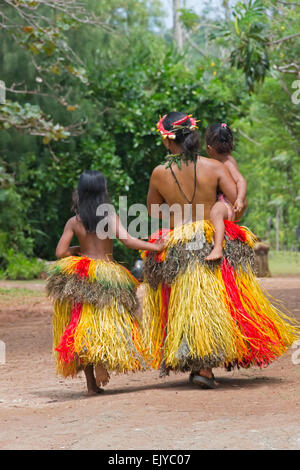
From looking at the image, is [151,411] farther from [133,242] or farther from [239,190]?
[239,190]

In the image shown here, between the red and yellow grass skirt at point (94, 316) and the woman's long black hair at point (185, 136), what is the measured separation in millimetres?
830

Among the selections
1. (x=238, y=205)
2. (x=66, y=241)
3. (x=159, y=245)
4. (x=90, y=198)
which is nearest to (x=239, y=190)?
(x=238, y=205)

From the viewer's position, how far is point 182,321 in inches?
168

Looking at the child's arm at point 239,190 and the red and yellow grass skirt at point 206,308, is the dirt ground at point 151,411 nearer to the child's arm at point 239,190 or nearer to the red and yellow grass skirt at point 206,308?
the red and yellow grass skirt at point 206,308

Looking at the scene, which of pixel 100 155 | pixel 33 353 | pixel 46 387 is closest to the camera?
pixel 46 387

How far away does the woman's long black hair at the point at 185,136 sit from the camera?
14.8 feet

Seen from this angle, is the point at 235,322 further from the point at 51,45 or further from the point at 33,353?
the point at 51,45

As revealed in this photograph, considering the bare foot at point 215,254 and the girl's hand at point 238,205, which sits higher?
the girl's hand at point 238,205

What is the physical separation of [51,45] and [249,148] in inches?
655

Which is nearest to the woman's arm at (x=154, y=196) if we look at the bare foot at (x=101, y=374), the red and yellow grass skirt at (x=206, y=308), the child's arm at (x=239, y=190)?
the red and yellow grass skirt at (x=206, y=308)

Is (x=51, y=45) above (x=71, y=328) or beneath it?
above

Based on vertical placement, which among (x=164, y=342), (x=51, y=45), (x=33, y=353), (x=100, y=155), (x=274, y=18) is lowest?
(x=33, y=353)
